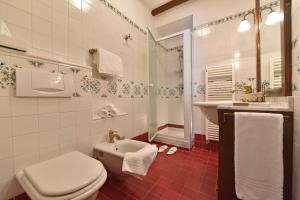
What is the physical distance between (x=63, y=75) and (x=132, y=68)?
1.04m

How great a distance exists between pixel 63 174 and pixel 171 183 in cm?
102

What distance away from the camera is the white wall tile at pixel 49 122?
102 cm

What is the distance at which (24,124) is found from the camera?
94 cm

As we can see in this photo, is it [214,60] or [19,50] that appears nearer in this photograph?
[19,50]

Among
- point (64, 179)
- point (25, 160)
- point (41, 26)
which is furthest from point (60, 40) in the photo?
point (64, 179)

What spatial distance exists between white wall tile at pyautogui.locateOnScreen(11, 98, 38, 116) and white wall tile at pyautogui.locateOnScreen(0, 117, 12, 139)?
55 mm

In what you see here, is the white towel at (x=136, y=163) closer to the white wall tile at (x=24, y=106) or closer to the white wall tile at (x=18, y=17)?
the white wall tile at (x=24, y=106)

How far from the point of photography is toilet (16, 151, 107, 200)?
662 millimetres

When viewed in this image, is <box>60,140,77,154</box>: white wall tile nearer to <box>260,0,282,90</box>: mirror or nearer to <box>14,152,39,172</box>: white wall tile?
<box>14,152,39,172</box>: white wall tile

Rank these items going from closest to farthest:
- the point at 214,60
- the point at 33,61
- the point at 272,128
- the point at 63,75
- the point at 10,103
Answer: the point at 272,128 < the point at 10,103 < the point at 33,61 < the point at 63,75 < the point at 214,60

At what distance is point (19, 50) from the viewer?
3.03 ft

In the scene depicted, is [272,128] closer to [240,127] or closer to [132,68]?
[240,127]

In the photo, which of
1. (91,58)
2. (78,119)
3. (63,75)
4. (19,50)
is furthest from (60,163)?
(91,58)

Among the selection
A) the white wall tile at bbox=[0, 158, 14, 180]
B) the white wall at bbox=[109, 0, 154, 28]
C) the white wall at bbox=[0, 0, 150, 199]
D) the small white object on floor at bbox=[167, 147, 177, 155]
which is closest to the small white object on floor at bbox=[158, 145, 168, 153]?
the small white object on floor at bbox=[167, 147, 177, 155]
